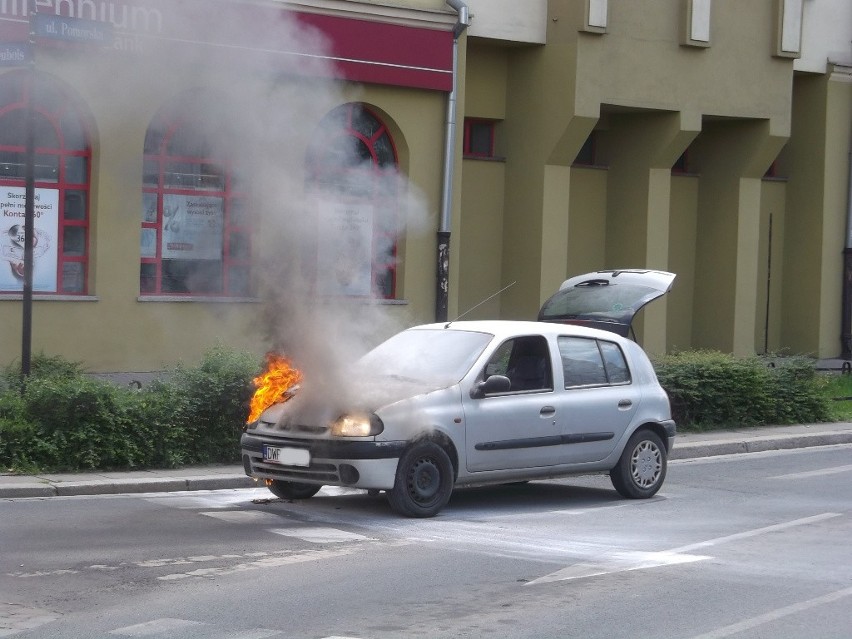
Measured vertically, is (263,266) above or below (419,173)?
below

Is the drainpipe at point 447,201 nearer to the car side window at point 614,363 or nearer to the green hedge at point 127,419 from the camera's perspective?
the green hedge at point 127,419

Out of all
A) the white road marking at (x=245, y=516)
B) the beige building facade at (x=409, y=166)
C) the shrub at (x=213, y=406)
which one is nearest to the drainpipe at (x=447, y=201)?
the beige building facade at (x=409, y=166)

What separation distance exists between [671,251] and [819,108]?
4502mm

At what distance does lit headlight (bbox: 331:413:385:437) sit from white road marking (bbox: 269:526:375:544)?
2.51 feet

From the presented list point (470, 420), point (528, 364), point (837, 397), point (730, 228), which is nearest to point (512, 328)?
point (528, 364)

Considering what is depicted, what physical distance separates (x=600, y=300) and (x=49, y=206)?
7.79 metres

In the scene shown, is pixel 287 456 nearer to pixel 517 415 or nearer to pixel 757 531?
pixel 517 415

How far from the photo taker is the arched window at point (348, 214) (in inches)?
470

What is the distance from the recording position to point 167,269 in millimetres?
18516

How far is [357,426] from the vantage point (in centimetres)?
1038

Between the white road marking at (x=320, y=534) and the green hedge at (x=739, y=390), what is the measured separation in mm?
8427

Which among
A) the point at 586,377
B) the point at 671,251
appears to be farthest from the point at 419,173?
the point at 586,377

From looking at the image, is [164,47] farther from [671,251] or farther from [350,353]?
[671,251]

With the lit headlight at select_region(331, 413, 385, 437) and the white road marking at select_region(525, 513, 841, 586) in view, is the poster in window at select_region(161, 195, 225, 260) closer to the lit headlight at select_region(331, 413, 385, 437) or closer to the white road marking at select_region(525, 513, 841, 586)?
the lit headlight at select_region(331, 413, 385, 437)
